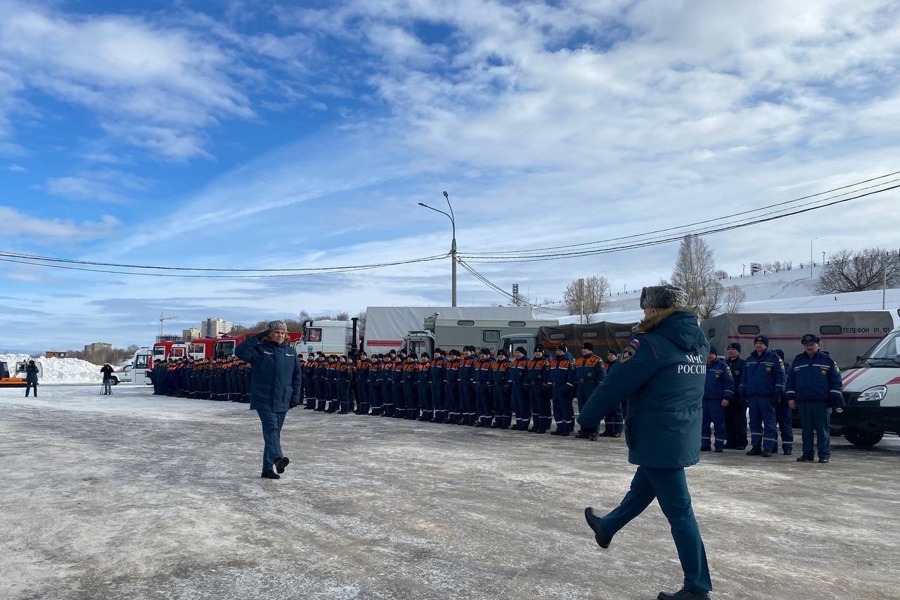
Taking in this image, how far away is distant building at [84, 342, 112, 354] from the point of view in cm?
11256

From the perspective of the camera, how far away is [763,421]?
11.6 meters

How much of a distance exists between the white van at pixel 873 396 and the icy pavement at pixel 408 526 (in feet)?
2.20

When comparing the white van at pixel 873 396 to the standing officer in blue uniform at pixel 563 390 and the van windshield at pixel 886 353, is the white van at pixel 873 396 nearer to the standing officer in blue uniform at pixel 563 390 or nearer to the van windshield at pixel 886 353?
the van windshield at pixel 886 353

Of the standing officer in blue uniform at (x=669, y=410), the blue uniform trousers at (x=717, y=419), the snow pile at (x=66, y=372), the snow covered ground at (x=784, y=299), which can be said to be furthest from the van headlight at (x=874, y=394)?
the snow pile at (x=66, y=372)

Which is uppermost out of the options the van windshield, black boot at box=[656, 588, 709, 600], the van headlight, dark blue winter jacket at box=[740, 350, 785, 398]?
the van windshield

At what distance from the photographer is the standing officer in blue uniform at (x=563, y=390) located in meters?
14.4

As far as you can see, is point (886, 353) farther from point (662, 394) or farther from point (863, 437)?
point (662, 394)

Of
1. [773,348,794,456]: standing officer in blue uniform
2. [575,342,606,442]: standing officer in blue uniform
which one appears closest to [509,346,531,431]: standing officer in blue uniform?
[575,342,606,442]: standing officer in blue uniform

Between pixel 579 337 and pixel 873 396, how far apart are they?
12.6 meters

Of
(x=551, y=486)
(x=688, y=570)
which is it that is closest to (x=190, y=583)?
(x=688, y=570)

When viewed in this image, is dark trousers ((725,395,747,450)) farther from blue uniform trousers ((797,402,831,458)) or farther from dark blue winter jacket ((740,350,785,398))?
blue uniform trousers ((797,402,831,458))

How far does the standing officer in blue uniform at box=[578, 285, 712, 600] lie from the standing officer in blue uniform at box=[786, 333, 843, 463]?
23.8ft

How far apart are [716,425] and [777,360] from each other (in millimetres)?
1547

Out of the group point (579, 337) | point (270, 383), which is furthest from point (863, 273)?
point (270, 383)
